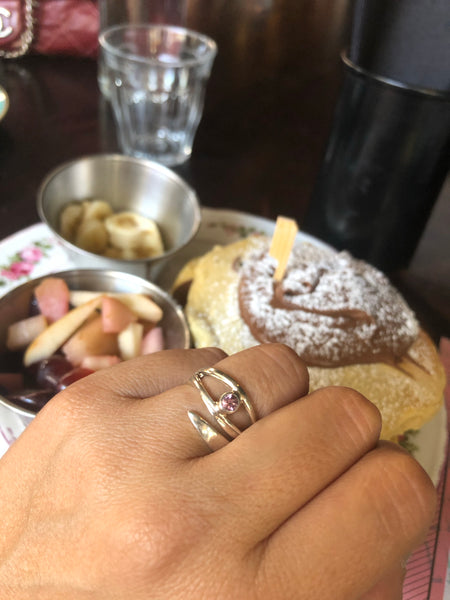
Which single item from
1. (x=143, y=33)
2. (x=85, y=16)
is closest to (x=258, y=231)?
(x=143, y=33)

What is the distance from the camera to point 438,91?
1.14m

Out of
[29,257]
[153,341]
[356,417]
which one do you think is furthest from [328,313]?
[29,257]

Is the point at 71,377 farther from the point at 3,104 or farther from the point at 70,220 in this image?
the point at 3,104

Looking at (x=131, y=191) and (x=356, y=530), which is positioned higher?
(x=356, y=530)

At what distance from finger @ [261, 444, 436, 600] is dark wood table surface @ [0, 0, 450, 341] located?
103cm

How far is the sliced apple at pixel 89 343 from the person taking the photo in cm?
111

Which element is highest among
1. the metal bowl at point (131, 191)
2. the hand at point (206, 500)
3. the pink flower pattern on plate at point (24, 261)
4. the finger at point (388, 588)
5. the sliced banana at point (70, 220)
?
the hand at point (206, 500)

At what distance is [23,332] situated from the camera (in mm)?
1157

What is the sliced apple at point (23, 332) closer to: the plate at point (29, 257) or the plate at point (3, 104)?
the plate at point (29, 257)

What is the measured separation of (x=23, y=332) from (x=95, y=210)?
53cm

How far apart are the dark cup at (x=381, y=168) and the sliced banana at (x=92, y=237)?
2.28ft

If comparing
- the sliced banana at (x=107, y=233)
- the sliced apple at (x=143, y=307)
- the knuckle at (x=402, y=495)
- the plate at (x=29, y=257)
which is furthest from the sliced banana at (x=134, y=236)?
the knuckle at (x=402, y=495)

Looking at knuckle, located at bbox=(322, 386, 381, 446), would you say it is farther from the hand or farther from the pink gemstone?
the pink gemstone

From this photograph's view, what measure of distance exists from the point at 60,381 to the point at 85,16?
1897 millimetres
